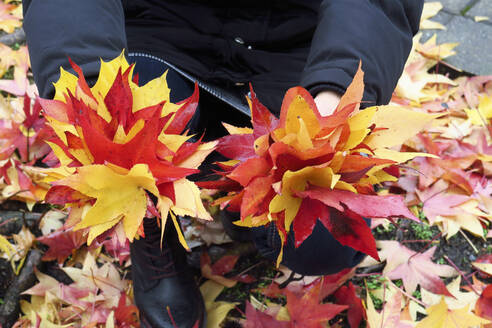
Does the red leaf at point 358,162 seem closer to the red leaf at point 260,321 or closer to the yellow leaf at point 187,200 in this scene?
the yellow leaf at point 187,200

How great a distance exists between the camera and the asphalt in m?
1.45

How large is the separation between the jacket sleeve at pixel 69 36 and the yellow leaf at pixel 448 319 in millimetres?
752

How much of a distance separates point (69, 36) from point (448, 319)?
878 mm

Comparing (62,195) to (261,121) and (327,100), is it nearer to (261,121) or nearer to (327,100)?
(261,121)

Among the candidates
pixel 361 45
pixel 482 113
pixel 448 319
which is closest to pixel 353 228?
pixel 361 45

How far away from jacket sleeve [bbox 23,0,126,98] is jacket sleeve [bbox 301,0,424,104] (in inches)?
13.9

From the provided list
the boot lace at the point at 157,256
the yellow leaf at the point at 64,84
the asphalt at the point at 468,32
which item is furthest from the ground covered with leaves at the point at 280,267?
the yellow leaf at the point at 64,84

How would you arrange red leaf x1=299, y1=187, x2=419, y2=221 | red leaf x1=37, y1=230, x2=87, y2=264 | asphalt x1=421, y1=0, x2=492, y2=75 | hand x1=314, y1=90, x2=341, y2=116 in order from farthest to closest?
asphalt x1=421, y1=0, x2=492, y2=75, red leaf x1=37, y1=230, x2=87, y2=264, hand x1=314, y1=90, x2=341, y2=116, red leaf x1=299, y1=187, x2=419, y2=221

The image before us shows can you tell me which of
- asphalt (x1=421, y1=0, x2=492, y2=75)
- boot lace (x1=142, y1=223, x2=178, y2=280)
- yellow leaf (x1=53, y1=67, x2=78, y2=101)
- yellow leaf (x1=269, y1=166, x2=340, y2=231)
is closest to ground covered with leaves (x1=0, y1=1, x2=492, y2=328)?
boot lace (x1=142, y1=223, x2=178, y2=280)

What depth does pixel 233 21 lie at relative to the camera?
2.92 ft

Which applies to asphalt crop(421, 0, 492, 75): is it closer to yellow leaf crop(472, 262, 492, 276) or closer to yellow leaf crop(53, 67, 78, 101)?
yellow leaf crop(472, 262, 492, 276)

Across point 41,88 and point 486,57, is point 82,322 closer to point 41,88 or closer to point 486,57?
point 41,88

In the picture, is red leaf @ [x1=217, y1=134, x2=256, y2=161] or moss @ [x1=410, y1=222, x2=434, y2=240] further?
moss @ [x1=410, y1=222, x2=434, y2=240]

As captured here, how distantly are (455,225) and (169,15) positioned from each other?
0.87m
